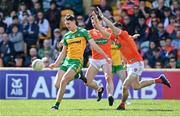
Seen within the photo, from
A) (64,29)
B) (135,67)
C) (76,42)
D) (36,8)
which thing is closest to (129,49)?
(135,67)

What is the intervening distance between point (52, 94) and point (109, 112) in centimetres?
768

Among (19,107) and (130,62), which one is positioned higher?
(130,62)

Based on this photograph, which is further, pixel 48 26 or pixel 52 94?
pixel 48 26

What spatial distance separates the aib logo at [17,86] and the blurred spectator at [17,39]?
2515 mm

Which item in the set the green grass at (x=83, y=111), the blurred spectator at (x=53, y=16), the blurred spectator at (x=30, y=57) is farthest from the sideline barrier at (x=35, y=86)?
the green grass at (x=83, y=111)

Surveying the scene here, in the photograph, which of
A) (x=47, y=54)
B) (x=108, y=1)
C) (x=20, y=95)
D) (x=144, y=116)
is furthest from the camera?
(x=108, y=1)

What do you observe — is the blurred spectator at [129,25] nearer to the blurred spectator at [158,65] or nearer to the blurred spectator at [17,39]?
the blurred spectator at [158,65]

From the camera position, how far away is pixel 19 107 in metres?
19.0

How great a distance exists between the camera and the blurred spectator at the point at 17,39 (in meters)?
27.1

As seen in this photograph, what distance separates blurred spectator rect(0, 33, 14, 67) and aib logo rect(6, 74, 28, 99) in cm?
208

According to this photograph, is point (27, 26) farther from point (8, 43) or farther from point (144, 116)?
point (144, 116)

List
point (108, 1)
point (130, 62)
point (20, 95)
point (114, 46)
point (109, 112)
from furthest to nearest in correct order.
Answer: point (108, 1) → point (20, 95) → point (114, 46) → point (130, 62) → point (109, 112)

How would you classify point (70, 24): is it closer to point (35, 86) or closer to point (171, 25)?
point (35, 86)

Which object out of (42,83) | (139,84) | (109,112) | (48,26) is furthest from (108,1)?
(109,112)
